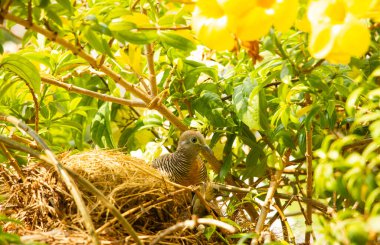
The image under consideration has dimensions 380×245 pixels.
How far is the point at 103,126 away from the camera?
1510 millimetres

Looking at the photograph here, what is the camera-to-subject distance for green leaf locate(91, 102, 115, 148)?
1.49 metres

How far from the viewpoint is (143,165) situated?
4.44ft

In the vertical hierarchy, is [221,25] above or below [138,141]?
above

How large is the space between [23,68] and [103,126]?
408mm

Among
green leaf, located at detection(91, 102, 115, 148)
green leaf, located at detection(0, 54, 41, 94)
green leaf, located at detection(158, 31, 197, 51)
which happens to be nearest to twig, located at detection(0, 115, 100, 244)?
green leaf, located at detection(0, 54, 41, 94)

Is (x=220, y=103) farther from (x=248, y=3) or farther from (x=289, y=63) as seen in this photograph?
(x=248, y=3)

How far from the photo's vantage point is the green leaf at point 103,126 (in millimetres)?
1491

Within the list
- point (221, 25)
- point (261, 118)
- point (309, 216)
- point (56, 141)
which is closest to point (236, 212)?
point (309, 216)

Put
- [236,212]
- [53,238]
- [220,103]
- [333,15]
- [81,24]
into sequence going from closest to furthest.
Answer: [333,15]
[81,24]
[53,238]
[220,103]
[236,212]

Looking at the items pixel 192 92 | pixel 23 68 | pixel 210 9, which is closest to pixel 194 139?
pixel 192 92

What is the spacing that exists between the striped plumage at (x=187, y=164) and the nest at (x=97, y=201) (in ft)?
0.60

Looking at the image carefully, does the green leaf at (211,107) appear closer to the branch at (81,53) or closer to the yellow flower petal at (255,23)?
the branch at (81,53)

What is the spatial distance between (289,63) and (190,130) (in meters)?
0.56

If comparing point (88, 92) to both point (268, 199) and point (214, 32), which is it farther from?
point (214, 32)
